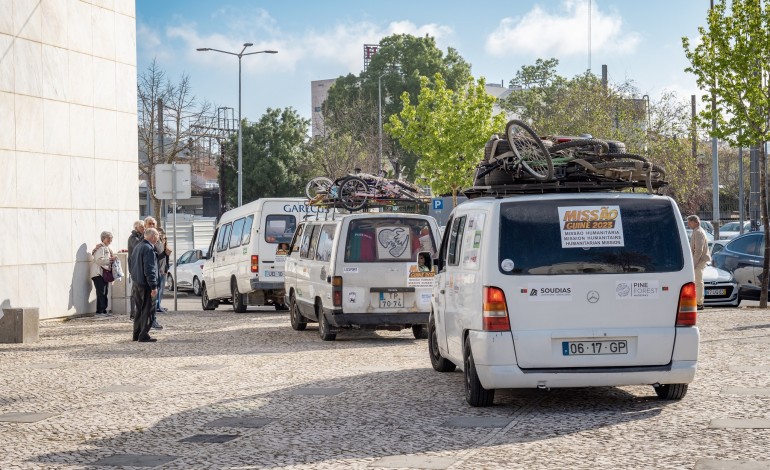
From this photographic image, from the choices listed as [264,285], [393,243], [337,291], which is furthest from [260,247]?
[393,243]

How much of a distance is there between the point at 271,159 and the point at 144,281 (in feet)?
200

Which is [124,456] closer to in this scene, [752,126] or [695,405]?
[695,405]

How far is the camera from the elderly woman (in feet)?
79.3

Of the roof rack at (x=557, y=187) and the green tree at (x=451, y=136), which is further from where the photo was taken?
the green tree at (x=451, y=136)

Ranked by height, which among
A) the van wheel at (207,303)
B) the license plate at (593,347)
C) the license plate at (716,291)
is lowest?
the van wheel at (207,303)

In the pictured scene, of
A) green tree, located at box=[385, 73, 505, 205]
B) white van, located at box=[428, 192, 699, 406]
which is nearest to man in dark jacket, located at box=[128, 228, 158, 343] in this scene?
white van, located at box=[428, 192, 699, 406]

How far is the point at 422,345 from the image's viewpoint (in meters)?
17.3

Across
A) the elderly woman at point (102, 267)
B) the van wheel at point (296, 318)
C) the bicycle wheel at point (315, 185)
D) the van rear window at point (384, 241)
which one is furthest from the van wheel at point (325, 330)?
the elderly woman at point (102, 267)

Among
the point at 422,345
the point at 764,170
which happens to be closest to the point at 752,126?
the point at 764,170

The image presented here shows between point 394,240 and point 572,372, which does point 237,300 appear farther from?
point 572,372

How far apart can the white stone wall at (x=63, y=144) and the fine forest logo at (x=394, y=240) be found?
7486mm

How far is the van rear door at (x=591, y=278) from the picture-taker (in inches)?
395

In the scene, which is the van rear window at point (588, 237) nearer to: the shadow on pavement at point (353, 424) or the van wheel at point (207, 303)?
the shadow on pavement at point (353, 424)

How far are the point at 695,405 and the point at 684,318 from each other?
802 mm
